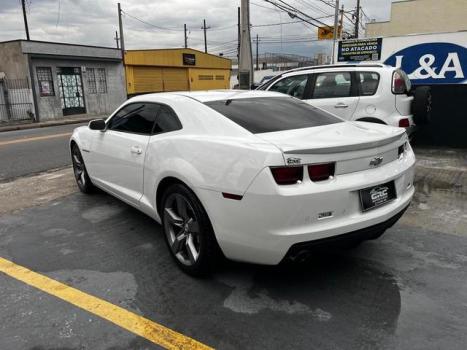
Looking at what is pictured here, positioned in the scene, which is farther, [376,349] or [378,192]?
[378,192]

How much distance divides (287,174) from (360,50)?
15640mm

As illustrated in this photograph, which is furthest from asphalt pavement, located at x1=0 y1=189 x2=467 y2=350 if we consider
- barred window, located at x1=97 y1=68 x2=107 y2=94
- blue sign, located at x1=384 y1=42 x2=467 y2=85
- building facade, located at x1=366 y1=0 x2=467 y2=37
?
building facade, located at x1=366 y1=0 x2=467 y2=37

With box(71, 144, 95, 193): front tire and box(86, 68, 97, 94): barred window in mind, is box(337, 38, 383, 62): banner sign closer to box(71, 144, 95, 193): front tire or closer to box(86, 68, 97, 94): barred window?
box(71, 144, 95, 193): front tire

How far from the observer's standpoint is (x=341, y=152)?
288 centimetres

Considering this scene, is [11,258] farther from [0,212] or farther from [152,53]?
[152,53]

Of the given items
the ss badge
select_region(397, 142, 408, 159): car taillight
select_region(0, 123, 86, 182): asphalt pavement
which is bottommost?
select_region(0, 123, 86, 182): asphalt pavement

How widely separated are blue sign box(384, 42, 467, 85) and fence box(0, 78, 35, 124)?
17.8 metres

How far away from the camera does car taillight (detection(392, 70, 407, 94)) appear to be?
692 cm

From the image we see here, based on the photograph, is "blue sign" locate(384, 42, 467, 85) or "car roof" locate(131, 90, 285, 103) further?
"blue sign" locate(384, 42, 467, 85)

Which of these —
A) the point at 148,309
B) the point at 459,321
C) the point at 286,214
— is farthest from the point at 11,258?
the point at 459,321

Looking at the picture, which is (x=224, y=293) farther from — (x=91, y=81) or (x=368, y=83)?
(x=91, y=81)

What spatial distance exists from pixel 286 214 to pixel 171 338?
41.7 inches

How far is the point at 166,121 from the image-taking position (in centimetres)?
376

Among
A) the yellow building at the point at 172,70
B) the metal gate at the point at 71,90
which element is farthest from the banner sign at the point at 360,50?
the yellow building at the point at 172,70
